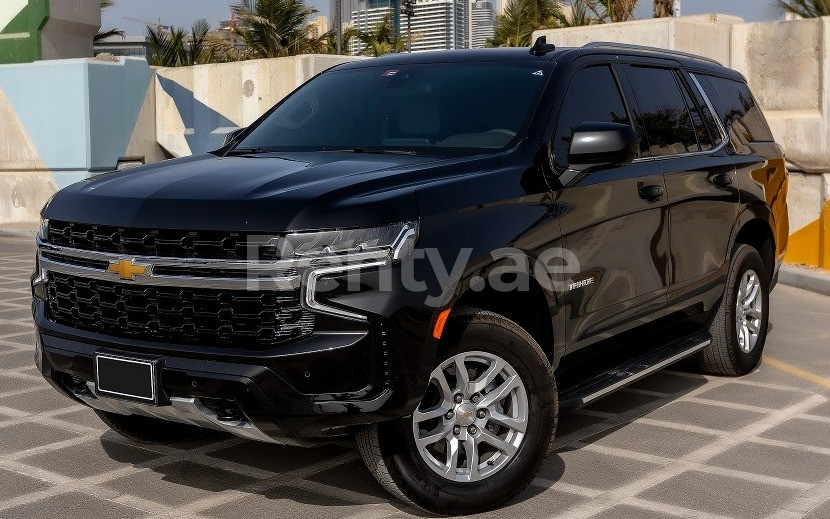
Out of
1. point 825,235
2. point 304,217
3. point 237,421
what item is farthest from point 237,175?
point 825,235

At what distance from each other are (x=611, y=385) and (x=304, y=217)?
6.10 ft

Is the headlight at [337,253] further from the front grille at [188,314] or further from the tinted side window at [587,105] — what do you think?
the tinted side window at [587,105]

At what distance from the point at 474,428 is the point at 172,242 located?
4.48ft

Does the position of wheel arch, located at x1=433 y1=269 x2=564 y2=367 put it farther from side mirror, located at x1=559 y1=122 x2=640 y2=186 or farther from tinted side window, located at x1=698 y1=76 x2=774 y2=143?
tinted side window, located at x1=698 y1=76 x2=774 y2=143

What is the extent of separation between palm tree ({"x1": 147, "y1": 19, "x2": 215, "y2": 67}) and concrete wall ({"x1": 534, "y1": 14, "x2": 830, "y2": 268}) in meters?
43.1

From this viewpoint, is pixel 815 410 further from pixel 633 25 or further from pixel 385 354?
pixel 633 25

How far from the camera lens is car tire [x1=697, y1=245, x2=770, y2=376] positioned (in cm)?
690

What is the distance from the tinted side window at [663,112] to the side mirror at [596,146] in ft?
2.62

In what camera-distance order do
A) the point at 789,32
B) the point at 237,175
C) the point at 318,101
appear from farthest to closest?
the point at 789,32 → the point at 318,101 → the point at 237,175

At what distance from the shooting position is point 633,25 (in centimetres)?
1375

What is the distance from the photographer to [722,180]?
6.65 m

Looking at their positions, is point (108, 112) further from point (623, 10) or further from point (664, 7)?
point (623, 10)

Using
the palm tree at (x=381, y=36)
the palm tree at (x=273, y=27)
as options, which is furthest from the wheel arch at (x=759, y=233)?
the palm tree at (x=381, y=36)

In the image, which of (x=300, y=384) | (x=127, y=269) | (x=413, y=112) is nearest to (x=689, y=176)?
(x=413, y=112)
